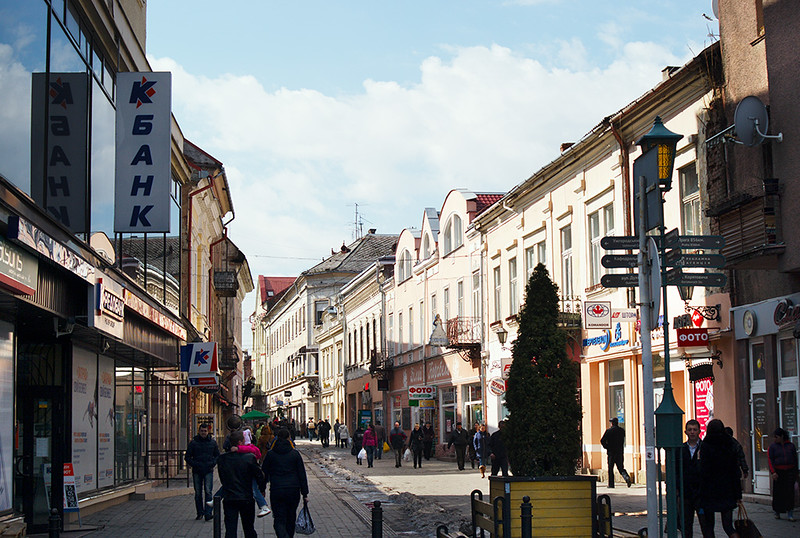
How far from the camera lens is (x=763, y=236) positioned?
666 inches

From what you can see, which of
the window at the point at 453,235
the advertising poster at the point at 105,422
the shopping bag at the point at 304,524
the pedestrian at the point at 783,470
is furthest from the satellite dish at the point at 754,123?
the window at the point at 453,235

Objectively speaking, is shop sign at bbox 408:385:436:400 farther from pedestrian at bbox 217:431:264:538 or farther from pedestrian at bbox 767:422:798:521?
pedestrian at bbox 217:431:264:538

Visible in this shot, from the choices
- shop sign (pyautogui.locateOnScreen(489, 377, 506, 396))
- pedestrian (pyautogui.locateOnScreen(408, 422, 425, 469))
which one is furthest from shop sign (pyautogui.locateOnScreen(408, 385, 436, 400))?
shop sign (pyautogui.locateOnScreen(489, 377, 506, 396))

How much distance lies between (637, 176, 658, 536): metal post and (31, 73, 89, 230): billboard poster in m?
7.70

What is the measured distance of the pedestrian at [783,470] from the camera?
15.1 metres

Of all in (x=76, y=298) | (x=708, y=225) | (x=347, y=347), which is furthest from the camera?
(x=347, y=347)

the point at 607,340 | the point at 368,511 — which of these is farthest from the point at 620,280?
the point at 607,340

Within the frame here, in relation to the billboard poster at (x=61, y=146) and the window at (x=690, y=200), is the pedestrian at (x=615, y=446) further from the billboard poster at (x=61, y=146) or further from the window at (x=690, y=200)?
the billboard poster at (x=61, y=146)

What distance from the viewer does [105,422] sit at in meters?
19.0

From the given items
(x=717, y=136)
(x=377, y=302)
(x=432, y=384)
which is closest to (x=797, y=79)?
(x=717, y=136)

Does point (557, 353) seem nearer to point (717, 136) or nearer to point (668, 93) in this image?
point (717, 136)

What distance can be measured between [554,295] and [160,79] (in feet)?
33.3

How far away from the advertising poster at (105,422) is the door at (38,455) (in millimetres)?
2536

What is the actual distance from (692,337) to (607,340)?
512 cm
